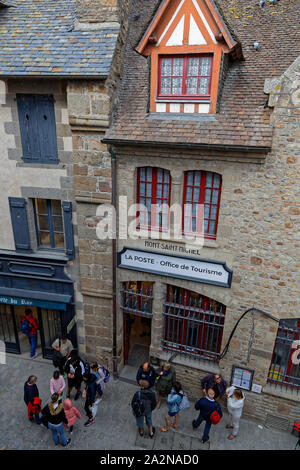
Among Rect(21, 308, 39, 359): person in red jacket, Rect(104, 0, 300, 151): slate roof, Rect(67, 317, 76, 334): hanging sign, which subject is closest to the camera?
Rect(104, 0, 300, 151): slate roof

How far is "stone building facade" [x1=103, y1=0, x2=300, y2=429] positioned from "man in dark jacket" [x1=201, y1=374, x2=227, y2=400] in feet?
1.51

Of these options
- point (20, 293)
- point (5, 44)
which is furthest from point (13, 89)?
point (20, 293)

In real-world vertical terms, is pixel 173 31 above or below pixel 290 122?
above

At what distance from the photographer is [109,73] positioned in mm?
7703

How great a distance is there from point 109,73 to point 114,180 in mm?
2552

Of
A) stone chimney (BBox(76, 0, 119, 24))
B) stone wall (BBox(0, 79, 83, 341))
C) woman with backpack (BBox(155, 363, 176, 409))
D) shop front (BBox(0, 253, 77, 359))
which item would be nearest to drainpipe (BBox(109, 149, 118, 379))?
stone wall (BBox(0, 79, 83, 341))

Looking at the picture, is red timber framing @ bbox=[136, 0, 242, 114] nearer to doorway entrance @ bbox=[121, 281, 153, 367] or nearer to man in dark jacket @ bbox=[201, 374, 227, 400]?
doorway entrance @ bbox=[121, 281, 153, 367]

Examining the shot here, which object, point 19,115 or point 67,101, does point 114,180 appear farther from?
point 19,115

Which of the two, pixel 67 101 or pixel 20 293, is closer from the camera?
pixel 67 101

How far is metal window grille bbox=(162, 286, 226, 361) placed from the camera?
8.79 m

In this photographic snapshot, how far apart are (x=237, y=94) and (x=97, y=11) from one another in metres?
4.23

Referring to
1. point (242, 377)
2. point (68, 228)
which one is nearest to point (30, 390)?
point (68, 228)

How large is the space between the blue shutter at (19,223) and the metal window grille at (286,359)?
7504 mm

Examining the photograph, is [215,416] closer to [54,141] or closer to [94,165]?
[94,165]
